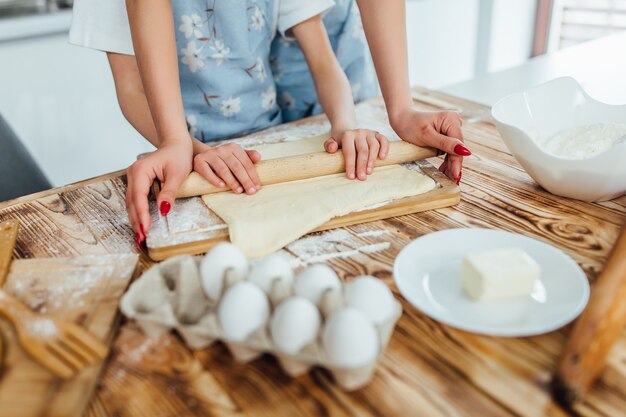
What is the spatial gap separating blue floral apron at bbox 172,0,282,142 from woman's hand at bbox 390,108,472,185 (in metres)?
0.40

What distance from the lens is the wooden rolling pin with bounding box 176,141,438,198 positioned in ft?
2.84

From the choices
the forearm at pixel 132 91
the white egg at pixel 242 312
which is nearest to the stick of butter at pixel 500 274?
the white egg at pixel 242 312

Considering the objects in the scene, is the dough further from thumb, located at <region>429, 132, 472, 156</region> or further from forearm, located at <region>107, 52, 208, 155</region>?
forearm, located at <region>107, 52, 208, 155</region>

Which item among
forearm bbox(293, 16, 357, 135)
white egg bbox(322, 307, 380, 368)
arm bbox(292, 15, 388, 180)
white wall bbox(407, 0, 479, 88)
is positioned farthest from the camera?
white wall bbox(407, 0, 479, 88)

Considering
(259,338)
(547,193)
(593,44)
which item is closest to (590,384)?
(259,338)

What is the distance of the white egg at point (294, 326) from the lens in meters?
0.49

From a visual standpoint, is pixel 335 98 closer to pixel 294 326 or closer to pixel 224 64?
pixel 224 64

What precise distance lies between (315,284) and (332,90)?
0.74 m

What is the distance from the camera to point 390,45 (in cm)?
106

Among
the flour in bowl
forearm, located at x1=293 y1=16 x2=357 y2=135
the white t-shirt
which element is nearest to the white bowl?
the flour in bowl

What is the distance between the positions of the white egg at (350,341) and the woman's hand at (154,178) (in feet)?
1.29

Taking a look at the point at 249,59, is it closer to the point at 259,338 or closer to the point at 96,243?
the point at 96,243

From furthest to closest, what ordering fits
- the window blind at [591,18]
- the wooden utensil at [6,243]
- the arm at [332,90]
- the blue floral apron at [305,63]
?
1. the window blind at [591,18]
2. the blue floral apron at [305,63]
3. the arm at [332,90]
4. the wooden utensil at [6,243]

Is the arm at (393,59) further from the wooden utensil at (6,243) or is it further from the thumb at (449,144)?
the wooden utensil at (6,243)
